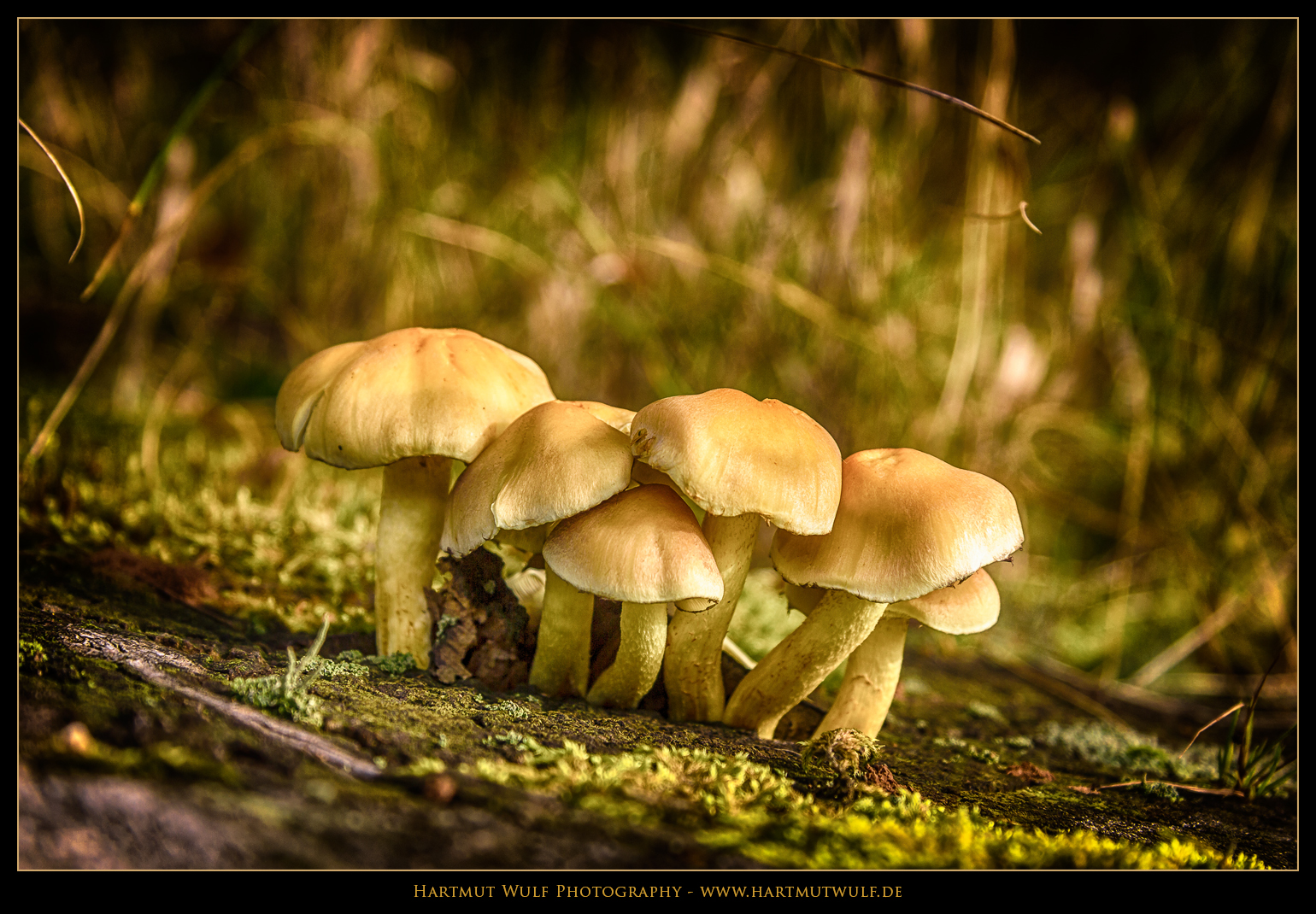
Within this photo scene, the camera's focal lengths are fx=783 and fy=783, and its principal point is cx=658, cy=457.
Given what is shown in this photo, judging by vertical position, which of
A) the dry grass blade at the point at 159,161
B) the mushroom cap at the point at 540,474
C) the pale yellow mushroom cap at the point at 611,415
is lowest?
the mushroom cap at the point at 540,474

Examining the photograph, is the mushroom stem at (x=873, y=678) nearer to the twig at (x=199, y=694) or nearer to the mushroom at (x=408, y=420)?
the mushroom at (x=408, y=420)

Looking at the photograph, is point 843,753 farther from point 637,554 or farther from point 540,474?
point 540,474

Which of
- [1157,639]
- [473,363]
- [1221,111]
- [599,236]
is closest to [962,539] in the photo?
[473,363]

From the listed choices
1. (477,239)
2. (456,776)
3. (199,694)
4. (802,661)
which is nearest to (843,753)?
(802,661)

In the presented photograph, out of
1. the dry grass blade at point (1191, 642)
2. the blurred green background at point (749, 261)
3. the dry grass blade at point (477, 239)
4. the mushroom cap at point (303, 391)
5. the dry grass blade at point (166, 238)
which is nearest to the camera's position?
the mushroom cap at point (303, 391)

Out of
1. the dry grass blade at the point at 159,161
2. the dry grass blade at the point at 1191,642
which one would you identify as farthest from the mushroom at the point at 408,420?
the dry grass blade at the point at 1191,642

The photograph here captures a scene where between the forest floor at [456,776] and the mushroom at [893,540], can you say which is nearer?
the forest floor at [456,776]

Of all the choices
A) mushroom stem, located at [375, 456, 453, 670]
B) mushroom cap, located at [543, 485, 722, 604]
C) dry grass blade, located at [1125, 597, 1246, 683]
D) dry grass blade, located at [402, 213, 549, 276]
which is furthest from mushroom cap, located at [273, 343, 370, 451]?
dry grass blade, located at [1125, 597, 1246, 683]

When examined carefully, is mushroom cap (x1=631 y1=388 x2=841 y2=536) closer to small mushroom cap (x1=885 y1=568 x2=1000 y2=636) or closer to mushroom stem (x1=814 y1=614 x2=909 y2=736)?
small mushroom cap (x1=885 y1=568 x2=1000 y2=636)

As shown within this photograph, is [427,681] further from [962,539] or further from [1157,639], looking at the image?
[1157,639]
